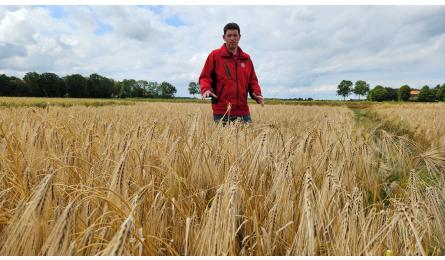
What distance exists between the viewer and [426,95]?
3063 inches

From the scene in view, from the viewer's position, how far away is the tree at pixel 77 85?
5325 cm

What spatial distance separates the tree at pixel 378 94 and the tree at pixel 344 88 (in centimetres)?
808

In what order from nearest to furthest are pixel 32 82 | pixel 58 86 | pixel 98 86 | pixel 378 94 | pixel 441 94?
pixel 32 82, pixel 58 86, pixel 98 86, pixel 441 94, pixel 378 94

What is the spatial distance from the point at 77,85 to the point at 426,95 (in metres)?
77.6

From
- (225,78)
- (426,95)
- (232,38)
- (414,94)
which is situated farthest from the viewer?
(414,94)

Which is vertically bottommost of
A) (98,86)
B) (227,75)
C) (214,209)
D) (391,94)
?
(214,209)

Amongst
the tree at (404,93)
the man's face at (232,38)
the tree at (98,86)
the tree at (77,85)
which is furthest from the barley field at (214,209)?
the tree at (404,93)

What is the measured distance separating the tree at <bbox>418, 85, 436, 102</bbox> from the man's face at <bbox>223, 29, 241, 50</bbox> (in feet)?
288

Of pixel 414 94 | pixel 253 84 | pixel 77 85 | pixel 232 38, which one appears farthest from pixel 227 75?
pixel 414 94

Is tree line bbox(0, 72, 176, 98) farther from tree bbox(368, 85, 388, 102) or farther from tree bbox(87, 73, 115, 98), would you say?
tree bbox(368, 85, 388, 102)

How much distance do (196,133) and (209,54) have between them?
2441 millimetres

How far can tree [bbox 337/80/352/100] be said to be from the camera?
84.9 metres

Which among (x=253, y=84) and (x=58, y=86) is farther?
(x=58, y=86)

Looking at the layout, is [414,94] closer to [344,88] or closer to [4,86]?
[344,88]
